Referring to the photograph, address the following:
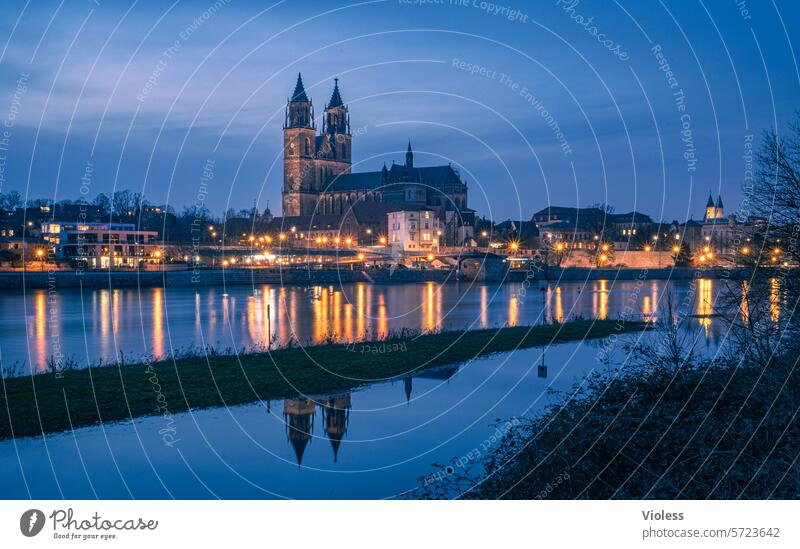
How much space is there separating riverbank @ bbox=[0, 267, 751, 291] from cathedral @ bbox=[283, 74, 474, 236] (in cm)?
4596

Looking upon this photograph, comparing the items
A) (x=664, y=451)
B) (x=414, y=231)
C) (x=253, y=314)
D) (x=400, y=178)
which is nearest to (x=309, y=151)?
(x=400, y=178)

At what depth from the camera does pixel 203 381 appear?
17578mm

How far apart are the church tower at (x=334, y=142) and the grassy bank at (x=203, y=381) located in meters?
141

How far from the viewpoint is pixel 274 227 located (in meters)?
138

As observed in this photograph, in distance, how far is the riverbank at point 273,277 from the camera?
65750 millimetres

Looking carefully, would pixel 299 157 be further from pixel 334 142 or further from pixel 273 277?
pixel 273 277

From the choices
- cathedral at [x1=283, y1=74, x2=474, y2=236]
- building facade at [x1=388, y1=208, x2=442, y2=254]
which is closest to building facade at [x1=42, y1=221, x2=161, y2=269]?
building facade at [x1=388, y1=208, x2=442, y2=254]

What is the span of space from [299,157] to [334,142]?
35.7 ft

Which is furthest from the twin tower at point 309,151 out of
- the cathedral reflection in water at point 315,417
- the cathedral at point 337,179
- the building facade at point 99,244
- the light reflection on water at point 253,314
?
the cathedral reflection in water at point 315,417

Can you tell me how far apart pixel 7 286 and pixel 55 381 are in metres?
53.1

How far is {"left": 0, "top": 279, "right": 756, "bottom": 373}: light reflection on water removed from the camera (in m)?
30.1

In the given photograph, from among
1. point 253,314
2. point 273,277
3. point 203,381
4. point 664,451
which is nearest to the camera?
point 664,451
